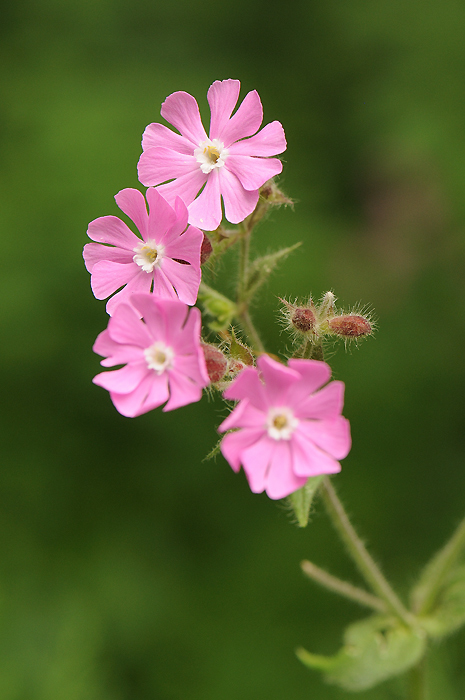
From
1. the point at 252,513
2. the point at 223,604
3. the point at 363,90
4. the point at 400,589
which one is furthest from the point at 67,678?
the point at 363,90

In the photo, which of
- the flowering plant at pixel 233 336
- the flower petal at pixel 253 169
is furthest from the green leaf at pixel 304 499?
the flower petal at pixel 253 169

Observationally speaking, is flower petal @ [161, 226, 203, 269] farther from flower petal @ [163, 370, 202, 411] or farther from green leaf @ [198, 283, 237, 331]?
flower petal @ [163, 370, 202, 411]

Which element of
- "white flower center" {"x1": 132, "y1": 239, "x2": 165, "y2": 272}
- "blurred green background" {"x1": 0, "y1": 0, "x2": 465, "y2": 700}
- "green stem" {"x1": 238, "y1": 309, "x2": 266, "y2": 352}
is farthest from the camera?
"blurred green background" {"x1": 0, "y1": 0, "x2": 465, "y2": 700}

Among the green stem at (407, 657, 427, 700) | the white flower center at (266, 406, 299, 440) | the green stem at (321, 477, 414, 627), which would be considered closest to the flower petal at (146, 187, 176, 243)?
the white flower center at (266, 406, 299, 440)

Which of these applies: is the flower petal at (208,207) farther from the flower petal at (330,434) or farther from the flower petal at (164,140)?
the flower petal at (330,434)

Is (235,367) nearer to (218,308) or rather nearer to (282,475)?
(218,308)

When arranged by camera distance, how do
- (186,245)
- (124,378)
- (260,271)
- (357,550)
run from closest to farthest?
(124,378), (186,245), (260,271), (357,550)

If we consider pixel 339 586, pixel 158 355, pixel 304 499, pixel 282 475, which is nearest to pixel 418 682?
pixel 339 586
